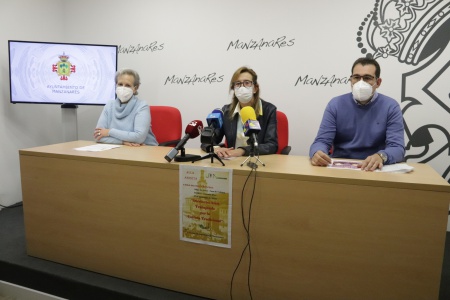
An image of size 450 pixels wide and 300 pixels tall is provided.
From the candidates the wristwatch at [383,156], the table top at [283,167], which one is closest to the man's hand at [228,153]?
the table top at [283,167]

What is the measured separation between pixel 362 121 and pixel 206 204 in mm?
1132

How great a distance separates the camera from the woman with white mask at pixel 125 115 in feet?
7.95

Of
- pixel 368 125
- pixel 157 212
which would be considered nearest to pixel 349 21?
pixel 368 125

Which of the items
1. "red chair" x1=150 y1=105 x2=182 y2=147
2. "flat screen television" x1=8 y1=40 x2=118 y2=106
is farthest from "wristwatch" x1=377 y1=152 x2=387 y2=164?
"flat screen television" x1=8 y1=40 x2=118 y2=106

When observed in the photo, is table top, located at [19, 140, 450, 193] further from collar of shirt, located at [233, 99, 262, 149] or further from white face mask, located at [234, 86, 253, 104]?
white face mask, located at [234, 86, 253, 104]

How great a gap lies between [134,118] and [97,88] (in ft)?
2.82

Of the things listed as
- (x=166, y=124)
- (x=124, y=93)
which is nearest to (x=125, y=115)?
(x=124, y=93)

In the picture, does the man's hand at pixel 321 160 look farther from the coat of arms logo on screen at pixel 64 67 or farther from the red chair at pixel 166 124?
the coat of arms logo on screen at pixel 64 67

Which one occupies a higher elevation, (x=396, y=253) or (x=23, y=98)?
(x=23, y=98)

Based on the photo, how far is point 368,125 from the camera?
2.06m

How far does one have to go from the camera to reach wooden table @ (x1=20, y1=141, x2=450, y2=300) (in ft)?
4.44

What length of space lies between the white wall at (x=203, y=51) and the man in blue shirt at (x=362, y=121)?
31.2 inches

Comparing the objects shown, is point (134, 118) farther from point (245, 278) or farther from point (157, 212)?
point (245, 278)

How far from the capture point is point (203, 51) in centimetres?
322
